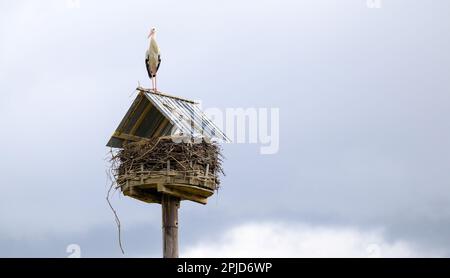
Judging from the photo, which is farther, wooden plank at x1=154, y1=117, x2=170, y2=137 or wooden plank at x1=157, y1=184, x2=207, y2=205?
wooden plank at x1=154, y1=117, x2=170, y2=137

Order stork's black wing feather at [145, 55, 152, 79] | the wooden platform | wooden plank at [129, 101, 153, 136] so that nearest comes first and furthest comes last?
the wooden platform → wooden plank at [129, 101, 153, 136] → stork's black wing feather at [145, 55, 152, 79]

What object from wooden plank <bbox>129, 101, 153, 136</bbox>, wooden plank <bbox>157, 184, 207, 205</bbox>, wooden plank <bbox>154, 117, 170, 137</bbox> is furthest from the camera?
wooden plank <bbox>154, 117, 170, 137</bbox>

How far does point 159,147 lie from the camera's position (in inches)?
958

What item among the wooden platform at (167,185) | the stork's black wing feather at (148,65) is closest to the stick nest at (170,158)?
the wooden platform at (167,185)

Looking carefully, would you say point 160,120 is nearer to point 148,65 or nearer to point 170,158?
Result: point 170,158

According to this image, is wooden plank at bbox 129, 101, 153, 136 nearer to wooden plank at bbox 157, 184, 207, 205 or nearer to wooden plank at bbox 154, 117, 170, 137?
wooden plank at bbox 154, 117, 170, 137

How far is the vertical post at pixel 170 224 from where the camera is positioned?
24.2m

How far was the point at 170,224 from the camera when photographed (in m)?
24.3

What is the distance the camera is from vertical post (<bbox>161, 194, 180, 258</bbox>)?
2416 cm

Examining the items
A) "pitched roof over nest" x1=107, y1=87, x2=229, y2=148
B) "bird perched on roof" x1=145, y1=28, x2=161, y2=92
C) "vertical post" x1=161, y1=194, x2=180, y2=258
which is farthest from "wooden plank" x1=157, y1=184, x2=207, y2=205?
"bird perched on roof" x1=145, y1=28, x2=161, y2=92
